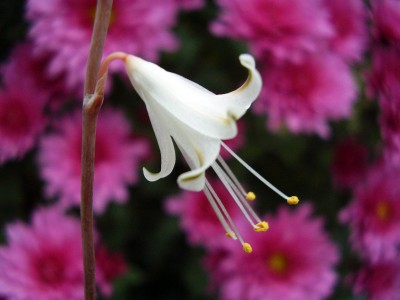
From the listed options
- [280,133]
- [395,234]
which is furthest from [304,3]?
[395,234]

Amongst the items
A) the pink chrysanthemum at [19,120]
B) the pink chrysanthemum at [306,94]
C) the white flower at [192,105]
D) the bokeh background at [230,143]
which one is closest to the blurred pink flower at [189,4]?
the bokeh background at [230,143]

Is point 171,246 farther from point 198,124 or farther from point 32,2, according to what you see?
point 198,124

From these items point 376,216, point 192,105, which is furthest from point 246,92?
point 376,216

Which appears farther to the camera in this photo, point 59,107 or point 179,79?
point 59,107

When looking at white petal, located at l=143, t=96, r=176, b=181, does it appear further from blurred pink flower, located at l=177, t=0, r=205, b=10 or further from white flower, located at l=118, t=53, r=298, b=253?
blurred pink flower, located at l=177, t=0, r=205, b=10

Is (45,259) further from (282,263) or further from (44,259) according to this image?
(282,263)

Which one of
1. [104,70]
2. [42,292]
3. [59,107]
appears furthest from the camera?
[59,107]

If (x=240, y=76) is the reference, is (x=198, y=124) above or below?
above
